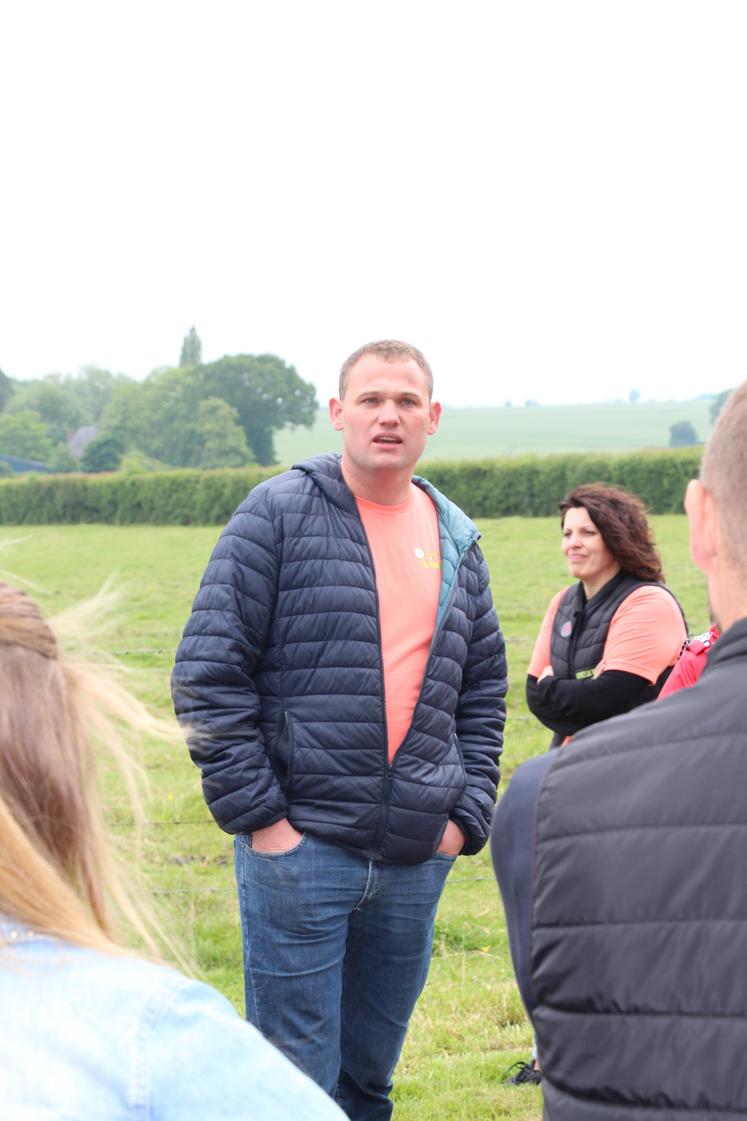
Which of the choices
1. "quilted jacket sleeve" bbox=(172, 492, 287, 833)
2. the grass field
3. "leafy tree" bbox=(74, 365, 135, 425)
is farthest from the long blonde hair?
"leafy tree" bbox=(74, 365, 135, 425)

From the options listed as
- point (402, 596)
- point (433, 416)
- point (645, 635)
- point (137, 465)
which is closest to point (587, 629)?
point (645, 635)

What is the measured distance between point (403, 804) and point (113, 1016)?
7.73 feet

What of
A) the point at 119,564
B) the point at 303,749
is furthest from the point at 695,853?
the point at 119,564

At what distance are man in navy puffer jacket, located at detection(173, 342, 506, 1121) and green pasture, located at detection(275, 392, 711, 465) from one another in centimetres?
7056

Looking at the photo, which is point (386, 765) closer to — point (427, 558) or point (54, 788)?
point (427, 558)

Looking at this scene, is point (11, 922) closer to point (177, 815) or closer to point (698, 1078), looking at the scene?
point (698, 1078)

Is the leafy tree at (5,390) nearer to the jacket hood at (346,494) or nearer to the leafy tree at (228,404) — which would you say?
the leafy tree at (228,404)

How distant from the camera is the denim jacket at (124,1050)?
3.74 ft

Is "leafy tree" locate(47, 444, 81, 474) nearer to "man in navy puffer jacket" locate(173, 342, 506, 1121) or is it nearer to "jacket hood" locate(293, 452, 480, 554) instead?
"jacket hood" locate(293, 452, 480, 554)

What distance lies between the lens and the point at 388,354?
3.76 meters

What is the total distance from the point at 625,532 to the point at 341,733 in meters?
2.08

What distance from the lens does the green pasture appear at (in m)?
85.3

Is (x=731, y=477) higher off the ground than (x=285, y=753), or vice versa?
(x=731, y=477)

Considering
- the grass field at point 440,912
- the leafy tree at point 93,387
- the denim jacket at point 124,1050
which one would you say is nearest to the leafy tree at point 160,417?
the leafy tree at point 93,387
